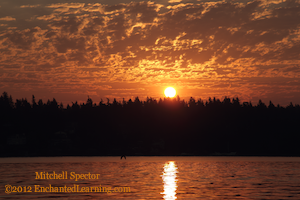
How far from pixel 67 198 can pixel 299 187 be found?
27959mm

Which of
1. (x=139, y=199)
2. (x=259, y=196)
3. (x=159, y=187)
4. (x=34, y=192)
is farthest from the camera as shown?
(x=159, y=187)

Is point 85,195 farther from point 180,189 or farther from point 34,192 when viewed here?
point 180,189

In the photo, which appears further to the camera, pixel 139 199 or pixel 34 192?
pixel 34 192

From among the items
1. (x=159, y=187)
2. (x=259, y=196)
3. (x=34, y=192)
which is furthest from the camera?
(x=159, y=187)

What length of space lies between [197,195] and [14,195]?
62.8 ft

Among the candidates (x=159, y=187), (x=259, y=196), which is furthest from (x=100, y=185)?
(x=259, y=196)

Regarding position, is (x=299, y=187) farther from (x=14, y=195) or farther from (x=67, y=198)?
(x=14, y=195)

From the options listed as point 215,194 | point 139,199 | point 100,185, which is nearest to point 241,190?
point 215,194

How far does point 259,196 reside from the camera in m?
40.8

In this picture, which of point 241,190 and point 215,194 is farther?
point 241,190

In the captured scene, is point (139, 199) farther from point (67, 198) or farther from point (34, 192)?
Result: point (34, 192)

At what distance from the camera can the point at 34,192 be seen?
146 feet

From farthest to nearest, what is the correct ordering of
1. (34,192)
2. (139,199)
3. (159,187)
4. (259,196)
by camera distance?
(159,187) → (34,192) → (259,196) → (139,199)

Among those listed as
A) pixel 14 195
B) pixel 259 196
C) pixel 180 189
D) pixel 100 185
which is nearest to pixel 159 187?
pixel 180 189
